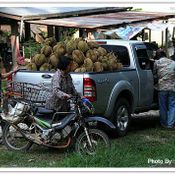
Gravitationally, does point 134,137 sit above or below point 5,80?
below

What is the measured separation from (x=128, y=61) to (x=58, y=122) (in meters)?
2.55

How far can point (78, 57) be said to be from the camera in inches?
302

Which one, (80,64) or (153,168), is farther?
(80,64)

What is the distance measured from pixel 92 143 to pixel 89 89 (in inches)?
41.5

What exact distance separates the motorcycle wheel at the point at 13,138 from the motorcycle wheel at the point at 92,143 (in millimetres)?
821

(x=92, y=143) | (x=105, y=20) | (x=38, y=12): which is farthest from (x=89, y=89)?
(x=105, y=20)

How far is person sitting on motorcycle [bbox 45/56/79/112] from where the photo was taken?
6391 millimetres

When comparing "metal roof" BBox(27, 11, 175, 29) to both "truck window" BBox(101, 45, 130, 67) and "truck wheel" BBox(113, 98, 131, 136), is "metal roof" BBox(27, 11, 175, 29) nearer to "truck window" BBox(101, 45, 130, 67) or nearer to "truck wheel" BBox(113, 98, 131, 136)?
"truck window" BBox(101, 45, 130, 67)

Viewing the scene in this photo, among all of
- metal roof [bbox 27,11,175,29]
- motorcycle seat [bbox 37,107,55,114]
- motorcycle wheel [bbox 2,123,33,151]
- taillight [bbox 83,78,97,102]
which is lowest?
motorcycle wheel [bbox 2,123,33,151]

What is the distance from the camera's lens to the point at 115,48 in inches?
341

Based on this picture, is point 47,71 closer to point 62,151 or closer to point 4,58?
point 62,151

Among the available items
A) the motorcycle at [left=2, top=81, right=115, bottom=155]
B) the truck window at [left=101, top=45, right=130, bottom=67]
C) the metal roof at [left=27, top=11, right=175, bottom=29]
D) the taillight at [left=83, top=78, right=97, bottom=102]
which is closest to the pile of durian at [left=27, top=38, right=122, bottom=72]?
the truck window at [left=101, top=45, right=130, bottom=67]

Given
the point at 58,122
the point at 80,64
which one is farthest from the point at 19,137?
the point at 80,64

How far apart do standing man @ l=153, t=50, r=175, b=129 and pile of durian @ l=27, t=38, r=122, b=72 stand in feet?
3.23
